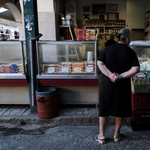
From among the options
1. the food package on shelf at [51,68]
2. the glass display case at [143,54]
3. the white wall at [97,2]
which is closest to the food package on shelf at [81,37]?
the food package on shelf at [51,68]

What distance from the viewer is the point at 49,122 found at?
131 inches

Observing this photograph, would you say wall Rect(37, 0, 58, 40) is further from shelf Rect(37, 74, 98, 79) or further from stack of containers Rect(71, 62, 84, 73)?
shelf Rect(37, 74, 98, 79)

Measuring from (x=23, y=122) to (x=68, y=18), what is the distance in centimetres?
325

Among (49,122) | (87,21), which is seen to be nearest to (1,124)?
(49,122)

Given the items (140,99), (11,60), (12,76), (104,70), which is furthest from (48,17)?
(140,99)

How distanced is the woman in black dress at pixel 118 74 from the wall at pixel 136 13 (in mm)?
8112

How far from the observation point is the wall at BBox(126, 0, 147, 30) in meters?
9.51

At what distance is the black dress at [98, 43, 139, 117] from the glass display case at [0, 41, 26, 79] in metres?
1.91

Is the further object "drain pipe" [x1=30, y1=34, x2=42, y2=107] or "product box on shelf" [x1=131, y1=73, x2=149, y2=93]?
"drain pipe" [x1=30, y1=34, x2=42, y2=107]

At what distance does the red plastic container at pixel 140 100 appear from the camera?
9.22 ft

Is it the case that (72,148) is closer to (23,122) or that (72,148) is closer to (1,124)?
(23,122)

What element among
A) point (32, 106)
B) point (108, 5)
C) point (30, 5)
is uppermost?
point (108, 5)

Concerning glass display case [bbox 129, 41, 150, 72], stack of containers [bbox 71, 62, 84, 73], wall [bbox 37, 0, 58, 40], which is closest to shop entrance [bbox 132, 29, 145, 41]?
wall [bbox 37, 0, 58, 40]

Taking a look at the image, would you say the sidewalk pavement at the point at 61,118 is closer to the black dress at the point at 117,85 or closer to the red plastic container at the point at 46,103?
the red plastic container at the point at 46,103
